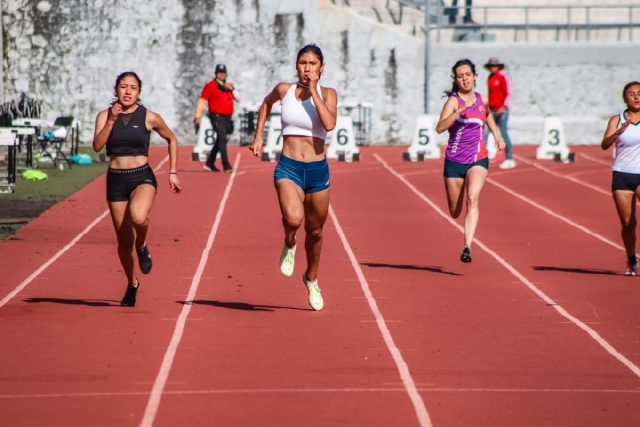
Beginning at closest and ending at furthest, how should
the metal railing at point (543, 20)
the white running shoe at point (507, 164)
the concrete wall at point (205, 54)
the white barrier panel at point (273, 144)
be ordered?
the white running shoe at point (507, 164) < the white barrier panel at point (273, 144) < the concrete wall at point (205, 54) < the metal railing at point (543, 20)

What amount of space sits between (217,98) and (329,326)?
1442 centimetres

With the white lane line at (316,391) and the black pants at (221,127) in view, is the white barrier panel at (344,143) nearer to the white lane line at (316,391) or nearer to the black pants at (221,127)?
the black pants at (221,127)

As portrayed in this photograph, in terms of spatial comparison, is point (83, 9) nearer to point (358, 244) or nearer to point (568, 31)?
point (568, 31)

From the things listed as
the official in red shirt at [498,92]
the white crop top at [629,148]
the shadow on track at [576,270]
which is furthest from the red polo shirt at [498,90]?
the white crop top at [629,148]

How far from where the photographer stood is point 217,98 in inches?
912

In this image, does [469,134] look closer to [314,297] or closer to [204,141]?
[314,297]

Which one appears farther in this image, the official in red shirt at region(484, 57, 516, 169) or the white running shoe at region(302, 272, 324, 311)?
the official in red shirt at region(484, 57, 516, 169)

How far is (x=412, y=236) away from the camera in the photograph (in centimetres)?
1522

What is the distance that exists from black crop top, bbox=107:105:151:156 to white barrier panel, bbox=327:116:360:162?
18008 millimetres

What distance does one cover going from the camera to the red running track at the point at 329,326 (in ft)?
22.1

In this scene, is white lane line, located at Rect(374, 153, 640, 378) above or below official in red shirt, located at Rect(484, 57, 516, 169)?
below

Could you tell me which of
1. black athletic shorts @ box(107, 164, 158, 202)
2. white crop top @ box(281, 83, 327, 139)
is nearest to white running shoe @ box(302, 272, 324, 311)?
white crop top @ box(281, 83, 327, 139)

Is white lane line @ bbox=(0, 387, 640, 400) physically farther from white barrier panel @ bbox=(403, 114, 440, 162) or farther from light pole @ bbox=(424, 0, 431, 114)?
light pole @ bbox=(424, 0, 431, 114)

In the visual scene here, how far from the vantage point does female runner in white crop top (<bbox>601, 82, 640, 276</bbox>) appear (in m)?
11.7
